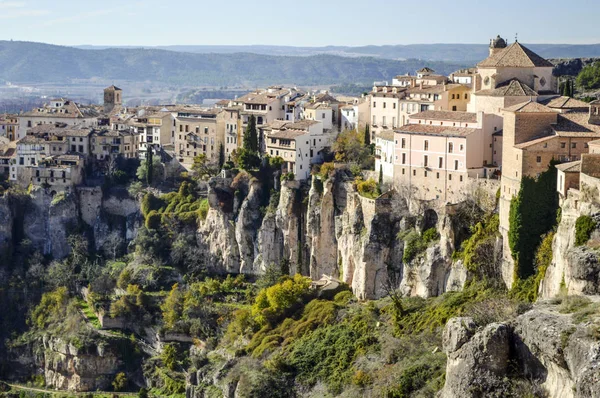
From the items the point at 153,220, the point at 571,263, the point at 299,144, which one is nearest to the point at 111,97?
the point at 153,220

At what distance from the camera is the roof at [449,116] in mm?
54312

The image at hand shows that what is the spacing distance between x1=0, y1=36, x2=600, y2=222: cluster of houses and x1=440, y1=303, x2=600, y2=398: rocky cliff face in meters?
12.0

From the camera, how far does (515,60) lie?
57.0 m

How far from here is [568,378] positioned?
1211 inches

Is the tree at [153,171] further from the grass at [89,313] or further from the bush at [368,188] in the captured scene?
the bush at [368,188]

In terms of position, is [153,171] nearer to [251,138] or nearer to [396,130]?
[251,138]

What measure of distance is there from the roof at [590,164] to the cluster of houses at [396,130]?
0.13m

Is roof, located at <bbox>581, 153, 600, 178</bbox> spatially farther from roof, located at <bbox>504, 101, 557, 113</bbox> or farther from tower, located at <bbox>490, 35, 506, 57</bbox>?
tower, located at <bbox>490, 35, 506, 57</bbox>

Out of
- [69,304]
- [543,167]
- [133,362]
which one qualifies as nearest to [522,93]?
[543,167]

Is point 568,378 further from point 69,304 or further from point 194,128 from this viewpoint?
point 194,128

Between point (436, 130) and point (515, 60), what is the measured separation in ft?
19.4

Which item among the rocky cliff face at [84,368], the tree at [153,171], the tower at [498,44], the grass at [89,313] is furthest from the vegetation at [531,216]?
the tree at [153,171]

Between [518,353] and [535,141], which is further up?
[535,141]

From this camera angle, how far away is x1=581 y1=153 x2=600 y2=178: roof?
42844mm
